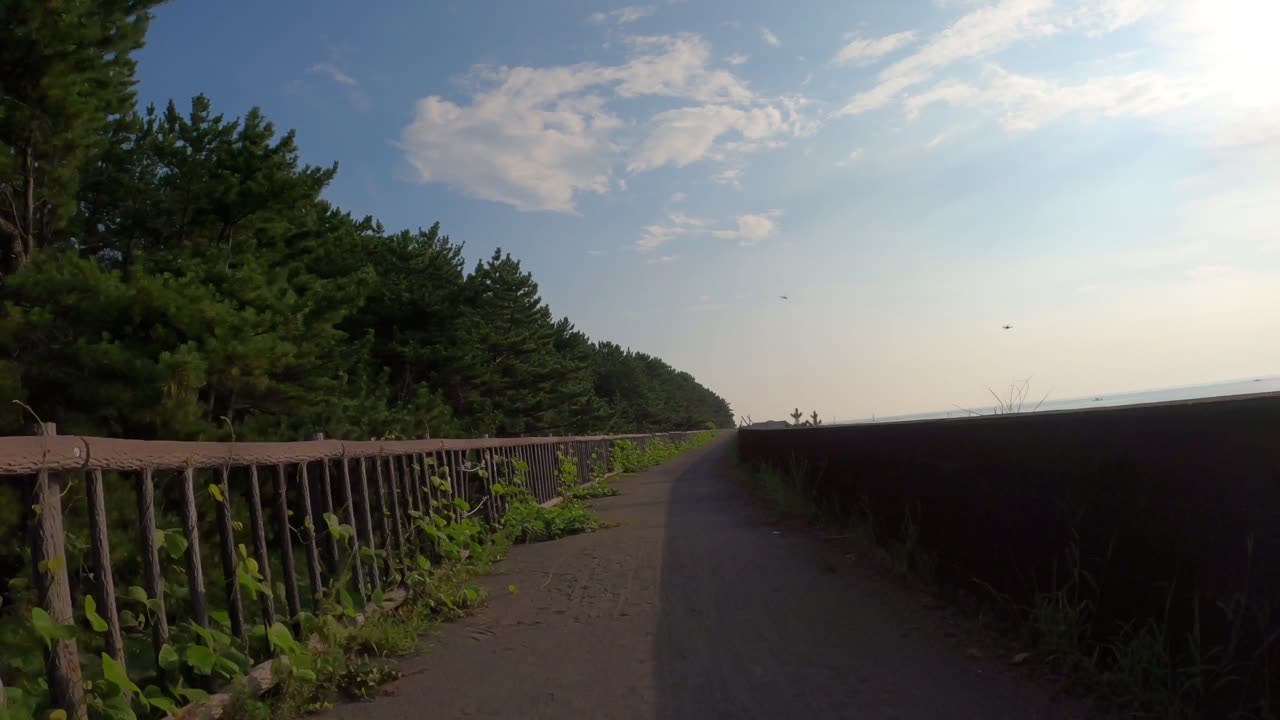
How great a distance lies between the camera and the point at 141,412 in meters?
11.7

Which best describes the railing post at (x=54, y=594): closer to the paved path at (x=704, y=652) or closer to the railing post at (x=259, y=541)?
the railing post at (x=259, y=541)

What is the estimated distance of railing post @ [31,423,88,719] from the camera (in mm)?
2422

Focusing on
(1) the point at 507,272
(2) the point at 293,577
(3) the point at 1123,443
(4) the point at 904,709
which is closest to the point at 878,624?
(4) the point at 904,709

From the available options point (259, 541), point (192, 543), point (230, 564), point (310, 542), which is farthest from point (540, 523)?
point (192, 543)

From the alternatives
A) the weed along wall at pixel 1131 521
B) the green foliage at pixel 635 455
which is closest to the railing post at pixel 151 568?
the weed along wall at pixel 1131 521

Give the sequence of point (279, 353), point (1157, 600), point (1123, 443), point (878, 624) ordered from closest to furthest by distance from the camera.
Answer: point (1157, 600) < point (1123, 443) < point (878, 624) < point (279, 353)

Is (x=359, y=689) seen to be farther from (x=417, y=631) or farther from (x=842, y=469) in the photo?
(x=842, y=469)

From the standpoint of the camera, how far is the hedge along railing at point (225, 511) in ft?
8.01

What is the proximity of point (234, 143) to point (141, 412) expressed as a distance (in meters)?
7.56

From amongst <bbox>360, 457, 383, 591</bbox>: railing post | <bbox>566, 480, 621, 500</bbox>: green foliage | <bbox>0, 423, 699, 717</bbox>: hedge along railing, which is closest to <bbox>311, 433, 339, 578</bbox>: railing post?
<bbox>0, 423, 699, 717</bbox>: hedge along railing

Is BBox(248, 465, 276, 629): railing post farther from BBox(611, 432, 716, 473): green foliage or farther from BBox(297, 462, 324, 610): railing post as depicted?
BBox(611, 432, 716, 473): green foliage

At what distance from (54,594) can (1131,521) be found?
12.6ft

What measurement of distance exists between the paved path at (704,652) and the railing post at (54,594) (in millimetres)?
1191

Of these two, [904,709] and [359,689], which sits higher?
[359,689]
